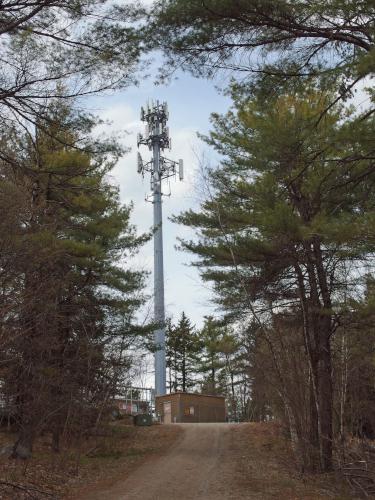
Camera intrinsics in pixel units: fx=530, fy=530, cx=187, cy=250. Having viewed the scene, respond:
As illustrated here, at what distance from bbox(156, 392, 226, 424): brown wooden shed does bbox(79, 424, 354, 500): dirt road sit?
11.4 meters

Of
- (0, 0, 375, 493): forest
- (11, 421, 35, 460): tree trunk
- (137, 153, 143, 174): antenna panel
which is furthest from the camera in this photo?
(137, 153, 143, 174): antenna panel

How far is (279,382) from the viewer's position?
13.2 m

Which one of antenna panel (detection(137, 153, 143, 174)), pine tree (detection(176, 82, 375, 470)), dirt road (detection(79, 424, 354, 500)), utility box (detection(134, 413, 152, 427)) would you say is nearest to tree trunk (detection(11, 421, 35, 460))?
dirt road (detection(79, 424, 354, 500))

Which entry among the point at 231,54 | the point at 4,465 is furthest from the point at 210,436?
the point at 231,54

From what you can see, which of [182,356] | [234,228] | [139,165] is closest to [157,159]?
[139,165]

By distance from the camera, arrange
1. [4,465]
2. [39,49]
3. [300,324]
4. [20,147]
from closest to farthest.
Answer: [39,49] → [20,147] → [4,465] → [300,324]

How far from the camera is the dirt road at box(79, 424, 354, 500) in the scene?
33.2ft

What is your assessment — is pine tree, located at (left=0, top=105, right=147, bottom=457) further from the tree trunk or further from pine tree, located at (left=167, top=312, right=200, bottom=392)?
pine tree, located at (left=167, top=312, right=200, bottom=392)

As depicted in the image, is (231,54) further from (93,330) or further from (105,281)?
(105,281)

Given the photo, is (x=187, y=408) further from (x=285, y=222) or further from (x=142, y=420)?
(x=285, y=222)

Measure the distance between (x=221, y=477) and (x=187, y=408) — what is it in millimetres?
19281

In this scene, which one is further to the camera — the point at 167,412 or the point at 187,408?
the point at 167,412

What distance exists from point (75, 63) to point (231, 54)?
2.20 meters

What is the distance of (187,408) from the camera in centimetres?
3105
